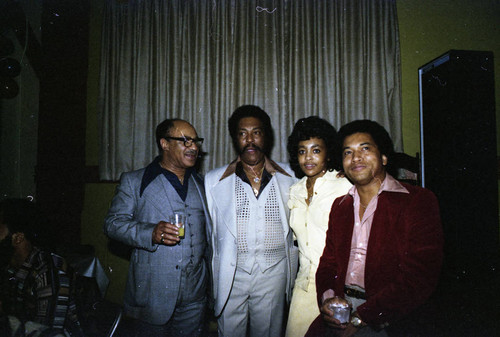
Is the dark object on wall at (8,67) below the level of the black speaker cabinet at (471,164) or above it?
above

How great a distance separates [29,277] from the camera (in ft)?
6.12

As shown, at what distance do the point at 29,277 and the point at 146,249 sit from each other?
2.54 feet

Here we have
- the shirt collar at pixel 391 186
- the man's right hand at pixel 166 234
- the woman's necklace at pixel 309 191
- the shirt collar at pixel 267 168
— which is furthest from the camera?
the shirt collar at pixel 267 168

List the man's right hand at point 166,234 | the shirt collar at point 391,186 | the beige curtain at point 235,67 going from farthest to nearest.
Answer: the beige curtain at point 235,67
the man's right hand at point 166,234
the shirt collar at point 391,186

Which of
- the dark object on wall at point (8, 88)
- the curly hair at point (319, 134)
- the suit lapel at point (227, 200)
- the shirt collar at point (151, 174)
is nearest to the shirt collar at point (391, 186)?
the curly hair at point (319, 134)

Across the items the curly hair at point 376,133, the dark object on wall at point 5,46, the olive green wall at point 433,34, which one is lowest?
the curly hair at point 376,133

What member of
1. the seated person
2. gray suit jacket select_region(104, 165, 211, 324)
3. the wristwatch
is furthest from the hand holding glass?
the wristwatch

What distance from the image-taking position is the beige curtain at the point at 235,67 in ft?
11.7

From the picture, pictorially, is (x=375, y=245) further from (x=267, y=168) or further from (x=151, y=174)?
(x=151, y=174)

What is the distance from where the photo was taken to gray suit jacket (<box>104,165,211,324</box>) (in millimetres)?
2059

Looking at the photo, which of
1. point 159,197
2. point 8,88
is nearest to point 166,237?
point 159,197

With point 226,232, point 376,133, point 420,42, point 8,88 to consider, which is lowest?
point 226,232

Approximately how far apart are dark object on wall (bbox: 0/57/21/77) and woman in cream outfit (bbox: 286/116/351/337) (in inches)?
115

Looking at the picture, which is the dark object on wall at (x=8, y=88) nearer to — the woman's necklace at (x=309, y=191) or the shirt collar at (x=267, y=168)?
the shirt collar at (x=267, y=168)
